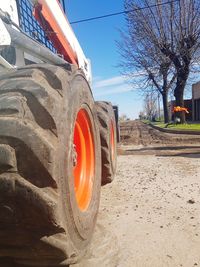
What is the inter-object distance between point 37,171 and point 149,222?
2595mm

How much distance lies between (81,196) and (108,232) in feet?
3.42

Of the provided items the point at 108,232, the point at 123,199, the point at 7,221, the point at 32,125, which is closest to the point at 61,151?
the point at 32,125

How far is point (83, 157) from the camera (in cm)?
375

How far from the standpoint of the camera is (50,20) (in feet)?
17.6

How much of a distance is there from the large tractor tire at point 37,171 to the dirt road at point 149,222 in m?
0.96

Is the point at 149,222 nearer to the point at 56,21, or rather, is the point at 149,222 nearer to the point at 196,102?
the point at 56,21

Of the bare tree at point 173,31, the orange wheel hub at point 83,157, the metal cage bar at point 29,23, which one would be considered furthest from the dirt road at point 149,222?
the bare tree at point 173,31

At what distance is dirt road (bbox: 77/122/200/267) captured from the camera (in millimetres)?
3674

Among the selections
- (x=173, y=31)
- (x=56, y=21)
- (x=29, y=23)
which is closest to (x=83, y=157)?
(x=29, y=23)

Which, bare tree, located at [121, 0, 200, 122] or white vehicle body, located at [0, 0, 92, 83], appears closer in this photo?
white vehicle body, located at [0, 0, 92, 83]

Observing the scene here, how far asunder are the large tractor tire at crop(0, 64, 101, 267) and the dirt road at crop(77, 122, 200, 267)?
0.96 meters

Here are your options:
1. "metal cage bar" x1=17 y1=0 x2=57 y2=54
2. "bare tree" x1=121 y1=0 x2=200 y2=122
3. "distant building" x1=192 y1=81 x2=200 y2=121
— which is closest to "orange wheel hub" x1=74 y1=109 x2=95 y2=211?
"metal cage bar" x1=17 y1=0 x2=57 y2=54

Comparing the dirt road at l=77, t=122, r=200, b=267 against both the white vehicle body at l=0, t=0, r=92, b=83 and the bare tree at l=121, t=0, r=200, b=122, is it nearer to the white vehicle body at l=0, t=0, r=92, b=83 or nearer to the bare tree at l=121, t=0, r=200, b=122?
the white vehicle body at l=0, t=0, r=92, b=83

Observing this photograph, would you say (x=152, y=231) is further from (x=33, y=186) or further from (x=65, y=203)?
(x=33, y=186)
